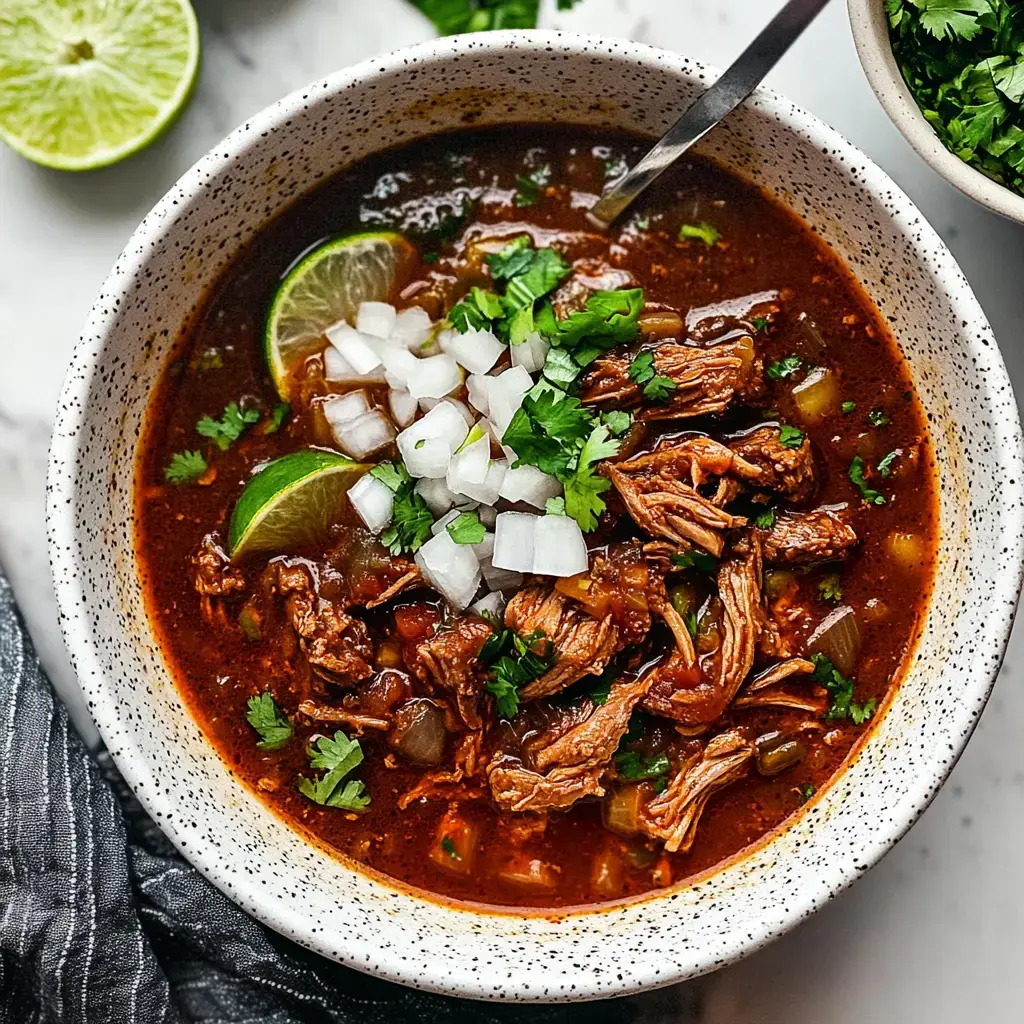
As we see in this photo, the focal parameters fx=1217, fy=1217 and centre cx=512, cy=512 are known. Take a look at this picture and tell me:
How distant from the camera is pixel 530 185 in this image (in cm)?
334

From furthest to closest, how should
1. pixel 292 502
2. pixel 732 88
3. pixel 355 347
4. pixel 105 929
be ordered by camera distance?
pixel 105 929 < pixel 355 347 < pixel 292 502 < pixel 732 88

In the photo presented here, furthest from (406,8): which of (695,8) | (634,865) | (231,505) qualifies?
(634,865)

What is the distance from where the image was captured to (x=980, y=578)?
3.10 metres

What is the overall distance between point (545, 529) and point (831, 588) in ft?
2.64

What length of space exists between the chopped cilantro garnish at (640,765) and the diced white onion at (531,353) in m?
1.05

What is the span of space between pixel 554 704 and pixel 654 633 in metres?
0.33

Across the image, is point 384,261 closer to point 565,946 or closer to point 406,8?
point 406,8

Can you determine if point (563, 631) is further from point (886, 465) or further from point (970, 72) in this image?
point (970, 72)

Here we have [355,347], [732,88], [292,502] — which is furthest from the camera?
[355,347]

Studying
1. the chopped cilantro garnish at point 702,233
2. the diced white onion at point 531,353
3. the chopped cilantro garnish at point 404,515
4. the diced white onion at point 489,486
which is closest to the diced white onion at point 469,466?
the diced white onion at point 489,486

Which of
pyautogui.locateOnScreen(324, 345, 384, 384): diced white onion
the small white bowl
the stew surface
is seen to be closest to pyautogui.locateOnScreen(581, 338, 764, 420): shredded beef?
the stew surface

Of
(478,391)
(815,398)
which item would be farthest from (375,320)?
(815,398)

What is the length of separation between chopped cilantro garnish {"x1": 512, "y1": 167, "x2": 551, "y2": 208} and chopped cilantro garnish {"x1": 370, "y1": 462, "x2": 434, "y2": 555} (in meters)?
0.81

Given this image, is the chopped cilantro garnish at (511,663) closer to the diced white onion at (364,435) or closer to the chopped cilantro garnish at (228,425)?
the diced white onion at (364,435)
